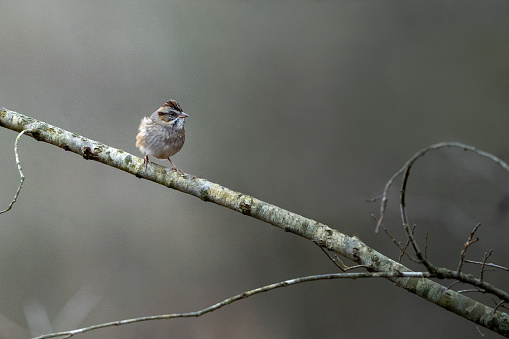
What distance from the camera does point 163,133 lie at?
3.14 metres

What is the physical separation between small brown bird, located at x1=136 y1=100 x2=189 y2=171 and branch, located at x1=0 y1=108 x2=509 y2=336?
0.61 meters

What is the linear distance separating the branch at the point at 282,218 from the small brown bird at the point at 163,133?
2.00ft

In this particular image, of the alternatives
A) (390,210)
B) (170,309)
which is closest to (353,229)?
(390,210)

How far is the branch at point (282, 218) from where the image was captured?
194 centimetres

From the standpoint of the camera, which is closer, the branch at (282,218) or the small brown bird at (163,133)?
the branch at (282,218)

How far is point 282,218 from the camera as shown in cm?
218

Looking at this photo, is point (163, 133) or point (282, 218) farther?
point (163, 133)

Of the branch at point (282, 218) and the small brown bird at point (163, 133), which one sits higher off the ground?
the small brown bird at point (163, 133)

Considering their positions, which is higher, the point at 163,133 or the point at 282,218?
the point at 163,133

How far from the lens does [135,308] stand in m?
5.16

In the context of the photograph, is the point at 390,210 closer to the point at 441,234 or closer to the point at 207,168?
the point at 441,234

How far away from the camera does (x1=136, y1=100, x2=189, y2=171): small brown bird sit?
3096 mm

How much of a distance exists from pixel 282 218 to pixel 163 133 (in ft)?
4.20

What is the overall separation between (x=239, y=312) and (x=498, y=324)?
3.66m
